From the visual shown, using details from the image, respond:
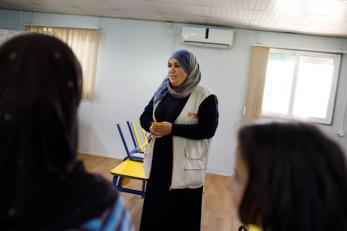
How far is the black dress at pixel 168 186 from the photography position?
1.83 meters

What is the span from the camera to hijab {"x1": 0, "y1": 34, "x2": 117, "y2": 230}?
55 cm

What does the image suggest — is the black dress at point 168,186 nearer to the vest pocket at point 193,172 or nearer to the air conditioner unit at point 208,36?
the vest pocket at point 193,172

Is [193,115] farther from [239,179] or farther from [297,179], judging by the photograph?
[297,179]

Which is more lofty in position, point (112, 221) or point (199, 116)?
point (199, 116)

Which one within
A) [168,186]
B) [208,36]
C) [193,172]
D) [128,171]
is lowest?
[128,171]

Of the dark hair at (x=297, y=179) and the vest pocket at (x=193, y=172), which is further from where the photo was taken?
the vest pocket at (x=193, y=172)

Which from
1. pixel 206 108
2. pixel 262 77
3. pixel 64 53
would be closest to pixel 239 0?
pixel 262 77

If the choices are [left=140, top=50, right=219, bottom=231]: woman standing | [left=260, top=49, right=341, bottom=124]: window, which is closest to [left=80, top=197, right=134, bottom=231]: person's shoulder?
[left=140, top=50, right=219, bottom=231]: woman standing

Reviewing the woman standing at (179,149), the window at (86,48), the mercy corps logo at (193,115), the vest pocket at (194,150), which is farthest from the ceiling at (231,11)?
the vest pocket at (194,150)

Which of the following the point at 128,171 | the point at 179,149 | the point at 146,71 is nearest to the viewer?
the point at 179,149

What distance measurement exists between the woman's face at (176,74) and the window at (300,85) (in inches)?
113

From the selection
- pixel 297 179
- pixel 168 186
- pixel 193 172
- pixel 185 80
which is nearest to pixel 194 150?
pixel 193 172

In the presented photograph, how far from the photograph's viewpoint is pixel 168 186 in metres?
1.85

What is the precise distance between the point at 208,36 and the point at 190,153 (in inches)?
116
